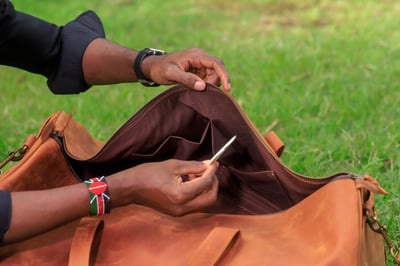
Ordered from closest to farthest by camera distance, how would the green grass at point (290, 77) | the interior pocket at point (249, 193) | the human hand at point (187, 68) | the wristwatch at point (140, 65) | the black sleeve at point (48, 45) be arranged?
the interior pocket at point (249, 193) < the human hand at point (187, 68) < the wristwatch at point (140, 65) < the black sleeve at point (48, 45) < the green grass at point (290, 77)

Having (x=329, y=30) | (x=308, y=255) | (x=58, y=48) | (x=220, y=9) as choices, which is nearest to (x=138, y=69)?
(x=58, y=48)

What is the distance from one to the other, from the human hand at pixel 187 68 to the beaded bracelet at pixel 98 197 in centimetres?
42

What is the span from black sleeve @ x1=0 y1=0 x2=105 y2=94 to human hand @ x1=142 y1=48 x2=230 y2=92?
0.32 metres

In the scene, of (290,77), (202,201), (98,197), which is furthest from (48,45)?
(290,77)

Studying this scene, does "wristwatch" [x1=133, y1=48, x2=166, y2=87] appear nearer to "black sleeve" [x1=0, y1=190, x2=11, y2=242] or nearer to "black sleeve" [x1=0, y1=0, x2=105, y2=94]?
"black sleeve" [x1=0, y1=0, x2=105, y2=94]

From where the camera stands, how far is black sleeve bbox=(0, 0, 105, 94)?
8.38 feet

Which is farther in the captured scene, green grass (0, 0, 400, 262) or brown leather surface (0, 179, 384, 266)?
green grass (0, 0, 400, 262)

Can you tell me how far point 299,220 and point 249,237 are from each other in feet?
0.43

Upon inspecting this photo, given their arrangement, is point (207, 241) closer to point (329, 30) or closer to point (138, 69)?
point (138, 69)

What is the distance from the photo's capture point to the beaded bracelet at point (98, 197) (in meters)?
1.94

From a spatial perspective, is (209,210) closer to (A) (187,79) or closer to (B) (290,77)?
(A) (187,79)

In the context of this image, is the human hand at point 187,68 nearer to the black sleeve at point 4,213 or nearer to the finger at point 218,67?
the finger at point 218,67

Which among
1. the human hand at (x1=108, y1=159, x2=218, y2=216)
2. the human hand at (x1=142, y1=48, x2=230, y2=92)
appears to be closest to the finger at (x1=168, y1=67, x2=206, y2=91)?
the human hand at (x1=142, y1=48, x2=230, y2=92)

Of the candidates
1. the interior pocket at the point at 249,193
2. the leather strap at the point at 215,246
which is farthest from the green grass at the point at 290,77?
the leather strap at the point at 215,246
